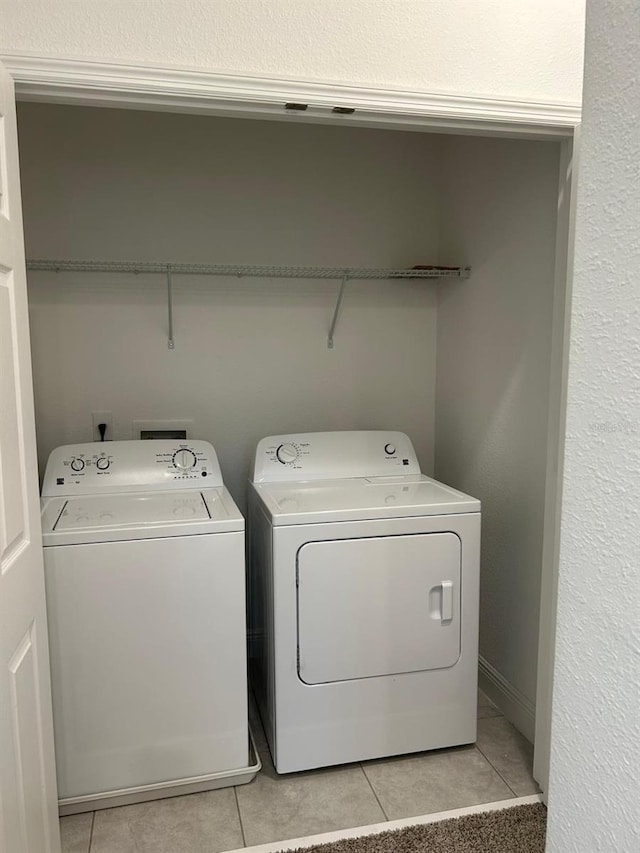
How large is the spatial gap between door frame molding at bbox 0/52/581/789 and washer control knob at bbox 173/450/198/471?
4.15 feet

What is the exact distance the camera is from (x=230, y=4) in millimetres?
1506

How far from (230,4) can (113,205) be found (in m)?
1.26

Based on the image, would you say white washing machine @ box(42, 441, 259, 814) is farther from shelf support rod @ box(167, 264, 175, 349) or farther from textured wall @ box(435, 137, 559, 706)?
textured wall @ box(435, 137, 559, 706)

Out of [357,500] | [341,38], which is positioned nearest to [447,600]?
[357,500]

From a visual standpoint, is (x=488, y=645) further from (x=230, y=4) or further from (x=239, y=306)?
(x=230, y=4)

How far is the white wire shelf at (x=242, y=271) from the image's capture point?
245cm

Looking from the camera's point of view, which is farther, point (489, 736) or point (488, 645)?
point (488, 645)

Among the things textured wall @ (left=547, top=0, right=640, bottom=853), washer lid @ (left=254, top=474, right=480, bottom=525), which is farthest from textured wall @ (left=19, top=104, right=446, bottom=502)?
textured wall @ (left=547, top=0, right=640, bottom=853)

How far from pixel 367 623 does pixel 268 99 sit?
154 centimetres

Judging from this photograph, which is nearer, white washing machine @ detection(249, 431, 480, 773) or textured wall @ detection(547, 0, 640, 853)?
textured wall @ detection(547, 0, 640, 853)

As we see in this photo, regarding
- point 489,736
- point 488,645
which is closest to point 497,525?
point 488,645

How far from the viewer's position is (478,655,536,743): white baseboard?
89.3 inches

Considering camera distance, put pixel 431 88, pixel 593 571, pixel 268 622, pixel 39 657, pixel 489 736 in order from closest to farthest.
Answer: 1. pixel 593 571
2. pixel 39 657
3. pixel 431 88
4. pixel 268 622
5. pixel 489 736

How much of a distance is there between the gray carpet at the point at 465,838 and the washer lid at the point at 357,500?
35.2 inches
